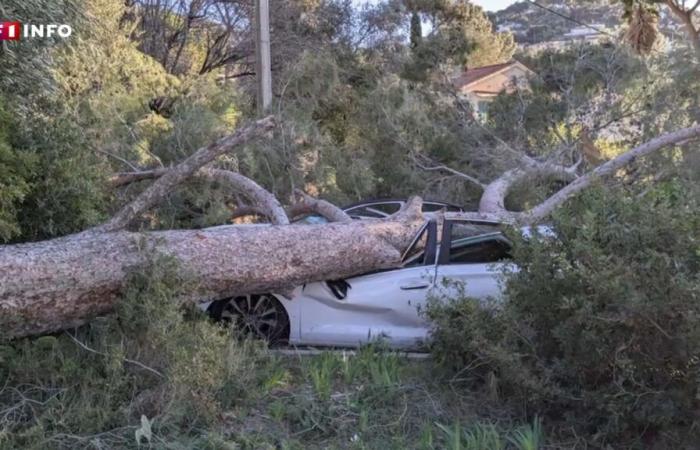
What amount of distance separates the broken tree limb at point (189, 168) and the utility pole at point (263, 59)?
17.7 feet

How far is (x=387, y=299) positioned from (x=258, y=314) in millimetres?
1178

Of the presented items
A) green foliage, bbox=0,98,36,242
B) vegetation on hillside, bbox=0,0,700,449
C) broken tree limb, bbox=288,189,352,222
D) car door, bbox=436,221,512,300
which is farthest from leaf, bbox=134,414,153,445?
broken tree limb, bbox=288,189,352,222

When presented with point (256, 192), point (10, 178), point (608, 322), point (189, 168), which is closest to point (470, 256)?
point (608, 322)

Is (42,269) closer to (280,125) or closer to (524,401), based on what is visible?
(524,401)

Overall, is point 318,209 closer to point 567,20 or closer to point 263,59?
point 263,59

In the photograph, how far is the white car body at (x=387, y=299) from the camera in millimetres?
6281

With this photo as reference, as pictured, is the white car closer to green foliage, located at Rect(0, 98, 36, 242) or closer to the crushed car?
the crushed car

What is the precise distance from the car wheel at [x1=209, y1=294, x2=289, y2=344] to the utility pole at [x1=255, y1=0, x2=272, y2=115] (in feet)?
20.7

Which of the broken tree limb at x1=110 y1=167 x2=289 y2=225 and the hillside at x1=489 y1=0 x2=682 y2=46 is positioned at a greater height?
the hillside at x1=489 y1=0 x2=682 y2=46

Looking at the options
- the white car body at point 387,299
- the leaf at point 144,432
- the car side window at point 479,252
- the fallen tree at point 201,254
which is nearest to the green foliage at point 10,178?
the fallen tree at point 201,254

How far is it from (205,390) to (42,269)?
1.37 m

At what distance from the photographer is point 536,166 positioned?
1113 cm

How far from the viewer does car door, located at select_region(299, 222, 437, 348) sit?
6277mm

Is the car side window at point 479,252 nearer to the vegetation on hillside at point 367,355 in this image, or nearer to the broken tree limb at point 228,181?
the vegetation on hillside at point 367,355
